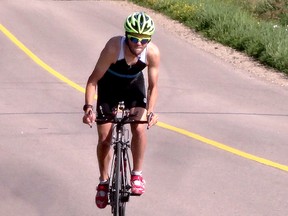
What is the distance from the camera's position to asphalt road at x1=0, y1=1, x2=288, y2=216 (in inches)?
372

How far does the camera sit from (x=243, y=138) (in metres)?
12.6

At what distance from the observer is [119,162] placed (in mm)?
7758

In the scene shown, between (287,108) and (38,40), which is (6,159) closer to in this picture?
(287,108)

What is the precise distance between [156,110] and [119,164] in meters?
6.87

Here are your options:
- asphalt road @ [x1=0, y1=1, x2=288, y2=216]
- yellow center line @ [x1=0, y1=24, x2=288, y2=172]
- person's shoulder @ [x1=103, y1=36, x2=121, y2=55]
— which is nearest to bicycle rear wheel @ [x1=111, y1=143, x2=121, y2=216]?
person's shoulder @ [x1=103, y1=36, x2=121, y2=55]

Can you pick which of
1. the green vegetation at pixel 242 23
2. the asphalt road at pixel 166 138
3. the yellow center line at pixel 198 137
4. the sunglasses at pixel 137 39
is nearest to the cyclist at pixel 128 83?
the sunglasses at pixel 137 39

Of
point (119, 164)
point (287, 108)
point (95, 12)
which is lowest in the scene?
point (95, 12)

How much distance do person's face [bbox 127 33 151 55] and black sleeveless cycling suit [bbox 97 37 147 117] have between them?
0.15 metres

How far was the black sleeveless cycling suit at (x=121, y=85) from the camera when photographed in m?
7.89

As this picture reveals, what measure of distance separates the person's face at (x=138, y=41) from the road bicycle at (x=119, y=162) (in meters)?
0.54

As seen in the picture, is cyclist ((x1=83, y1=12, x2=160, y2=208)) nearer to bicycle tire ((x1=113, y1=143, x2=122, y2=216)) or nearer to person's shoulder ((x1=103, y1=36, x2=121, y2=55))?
person's shoulder ((x1=103, y1=36, x2=121, y2=55))

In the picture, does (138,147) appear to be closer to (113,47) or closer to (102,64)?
(102,64)

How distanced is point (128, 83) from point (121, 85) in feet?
0.23

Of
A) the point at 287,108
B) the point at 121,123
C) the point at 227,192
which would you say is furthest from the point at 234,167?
the point at 287,108
